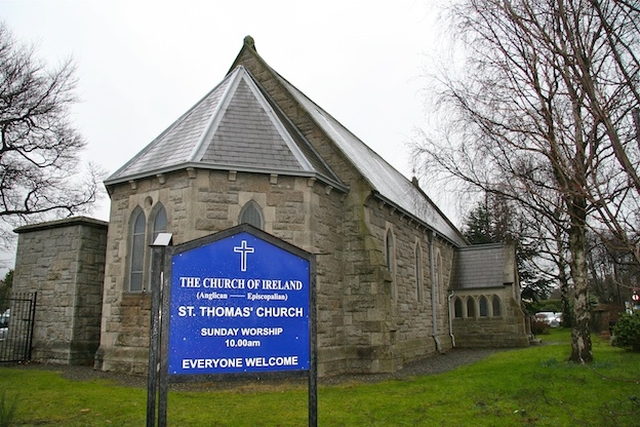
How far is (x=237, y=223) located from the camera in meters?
13.0

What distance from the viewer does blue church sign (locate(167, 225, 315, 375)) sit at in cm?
532

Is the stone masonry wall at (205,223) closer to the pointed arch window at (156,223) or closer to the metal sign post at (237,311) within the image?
the pointed arch window at (156,223)

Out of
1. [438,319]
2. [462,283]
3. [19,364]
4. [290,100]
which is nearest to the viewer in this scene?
[19,364]

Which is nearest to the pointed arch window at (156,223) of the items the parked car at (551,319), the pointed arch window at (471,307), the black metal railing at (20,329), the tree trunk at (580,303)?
the black metal railing at (20,329)

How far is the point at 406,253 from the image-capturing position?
1950cm

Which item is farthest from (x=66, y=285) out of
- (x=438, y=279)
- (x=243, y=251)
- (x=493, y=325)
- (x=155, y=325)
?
(x=493, y=325)

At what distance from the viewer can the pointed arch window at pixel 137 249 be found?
1416 cm

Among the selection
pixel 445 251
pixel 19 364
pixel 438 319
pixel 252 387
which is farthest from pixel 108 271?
pixel 445 251

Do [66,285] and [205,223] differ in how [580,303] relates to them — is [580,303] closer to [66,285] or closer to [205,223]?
[205,223]

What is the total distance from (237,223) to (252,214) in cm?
62

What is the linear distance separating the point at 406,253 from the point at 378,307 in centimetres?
543

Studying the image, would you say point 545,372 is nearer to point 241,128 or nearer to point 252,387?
point 252,387

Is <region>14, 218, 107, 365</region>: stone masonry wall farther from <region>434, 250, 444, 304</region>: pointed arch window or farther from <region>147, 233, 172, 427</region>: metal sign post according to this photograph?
<region>434, 250, 444, 304</region>: pointed arch window

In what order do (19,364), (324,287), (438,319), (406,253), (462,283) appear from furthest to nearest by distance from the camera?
(462,283) → (438,319) → (406,253) → (19,364) → (324,287)
